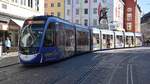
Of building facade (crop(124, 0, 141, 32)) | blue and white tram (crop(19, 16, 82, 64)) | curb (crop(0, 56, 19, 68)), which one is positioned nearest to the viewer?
blue and white tram (crop(19, 16, 82, 64))

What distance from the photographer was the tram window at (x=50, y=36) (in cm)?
2157

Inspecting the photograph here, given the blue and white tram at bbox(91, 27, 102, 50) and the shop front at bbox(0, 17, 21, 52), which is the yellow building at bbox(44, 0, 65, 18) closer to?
the blue and white tram at bbox(91, 27, 102, 50)

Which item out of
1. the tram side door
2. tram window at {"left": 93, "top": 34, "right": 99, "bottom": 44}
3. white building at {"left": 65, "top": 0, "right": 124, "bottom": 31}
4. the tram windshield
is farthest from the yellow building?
the tram windshield

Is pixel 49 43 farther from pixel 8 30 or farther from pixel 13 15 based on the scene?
pixel 13 15

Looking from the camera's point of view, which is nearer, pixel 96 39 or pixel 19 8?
pixel 19 8

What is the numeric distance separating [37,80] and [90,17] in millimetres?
72959

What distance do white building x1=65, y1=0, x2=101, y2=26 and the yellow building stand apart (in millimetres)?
1760

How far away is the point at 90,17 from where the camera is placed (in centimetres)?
8712

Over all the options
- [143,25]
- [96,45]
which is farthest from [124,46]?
[143,25]

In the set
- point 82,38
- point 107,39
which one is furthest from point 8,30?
point 107,39

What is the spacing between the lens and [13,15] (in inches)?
1452

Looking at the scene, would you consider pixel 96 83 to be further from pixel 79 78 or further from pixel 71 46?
pixel 71 46

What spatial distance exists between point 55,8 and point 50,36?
7139 cm

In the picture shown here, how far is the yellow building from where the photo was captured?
301 feet
